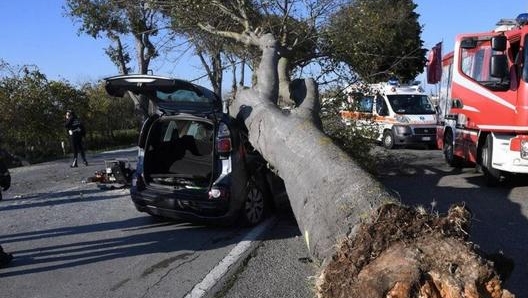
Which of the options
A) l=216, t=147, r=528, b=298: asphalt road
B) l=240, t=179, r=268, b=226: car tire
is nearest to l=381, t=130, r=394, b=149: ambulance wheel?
l=216, t=147, r=528, b=298: asphalt road

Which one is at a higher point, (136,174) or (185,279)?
(136,174)

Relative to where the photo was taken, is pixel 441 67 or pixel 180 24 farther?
pixel 441 67

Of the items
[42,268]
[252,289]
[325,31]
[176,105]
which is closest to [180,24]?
[325,31]

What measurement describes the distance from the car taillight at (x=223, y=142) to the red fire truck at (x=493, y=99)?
516 centimetres

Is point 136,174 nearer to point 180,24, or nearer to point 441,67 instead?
point 180,24

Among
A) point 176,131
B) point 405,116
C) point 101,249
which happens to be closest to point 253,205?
point 176,131

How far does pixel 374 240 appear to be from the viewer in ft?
12.0

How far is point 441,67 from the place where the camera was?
16188 millimetres

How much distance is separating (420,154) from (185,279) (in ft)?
45.9

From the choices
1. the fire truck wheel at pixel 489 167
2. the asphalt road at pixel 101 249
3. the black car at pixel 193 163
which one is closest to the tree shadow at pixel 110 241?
the asphalt road at pixel 101 249

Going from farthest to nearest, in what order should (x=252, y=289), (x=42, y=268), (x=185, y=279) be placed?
(x=42, y=268) → (x=185, y=279) → (x=252, y=289)

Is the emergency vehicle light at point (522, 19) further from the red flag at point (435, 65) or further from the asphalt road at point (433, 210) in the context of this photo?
the red flag at point (435, 65)

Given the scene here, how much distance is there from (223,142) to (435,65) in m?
11.3

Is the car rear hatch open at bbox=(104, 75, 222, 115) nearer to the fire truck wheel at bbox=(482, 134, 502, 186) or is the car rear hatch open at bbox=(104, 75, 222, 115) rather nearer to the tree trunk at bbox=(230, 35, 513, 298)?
the tree trunk at bbox=(230, 35, 513, 298)
